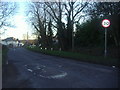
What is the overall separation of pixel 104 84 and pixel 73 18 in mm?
18717

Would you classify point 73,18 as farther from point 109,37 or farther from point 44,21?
point 44,21

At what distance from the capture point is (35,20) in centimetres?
3581

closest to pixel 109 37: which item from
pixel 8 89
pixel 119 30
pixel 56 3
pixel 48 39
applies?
pixel 119 30

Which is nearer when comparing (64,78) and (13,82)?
(13,82)

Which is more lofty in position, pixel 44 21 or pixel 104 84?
pixel 44 21

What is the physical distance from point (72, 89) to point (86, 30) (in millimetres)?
20976

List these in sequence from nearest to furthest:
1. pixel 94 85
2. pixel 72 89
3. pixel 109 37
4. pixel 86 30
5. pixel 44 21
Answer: pixel 72 89 → pixel 94 85 → pixel 109 37 → pixel 86 30 → pixel 44 21

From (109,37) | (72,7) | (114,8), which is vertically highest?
(72,7)

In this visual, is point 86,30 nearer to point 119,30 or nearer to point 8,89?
point 119,30

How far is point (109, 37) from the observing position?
64.7ft

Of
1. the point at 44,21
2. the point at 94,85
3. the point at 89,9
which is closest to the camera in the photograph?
the point at 94,85

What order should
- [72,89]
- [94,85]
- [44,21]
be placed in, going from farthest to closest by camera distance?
[44,21] < [94,85] < [72,89]

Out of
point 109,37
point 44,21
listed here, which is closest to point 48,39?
point 44,21

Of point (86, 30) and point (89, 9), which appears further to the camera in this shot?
point (86, 30)
